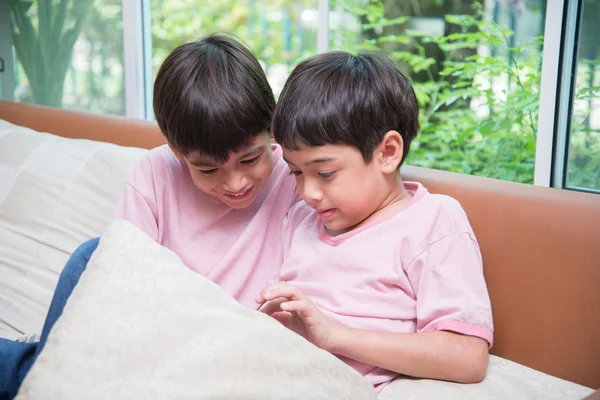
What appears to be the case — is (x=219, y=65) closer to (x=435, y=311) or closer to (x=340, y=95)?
(x=340, y=95)

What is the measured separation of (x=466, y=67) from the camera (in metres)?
2.82

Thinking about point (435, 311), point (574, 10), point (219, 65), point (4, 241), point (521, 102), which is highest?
point (574, 10)

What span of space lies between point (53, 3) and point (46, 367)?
328 centimetres

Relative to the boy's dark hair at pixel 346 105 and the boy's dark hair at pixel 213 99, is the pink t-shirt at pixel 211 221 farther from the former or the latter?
the boy's dark hair at pixel 346 105

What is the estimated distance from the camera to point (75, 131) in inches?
93.7

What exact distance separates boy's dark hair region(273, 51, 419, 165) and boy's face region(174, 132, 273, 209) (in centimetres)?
11

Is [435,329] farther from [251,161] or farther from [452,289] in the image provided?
[251,161]

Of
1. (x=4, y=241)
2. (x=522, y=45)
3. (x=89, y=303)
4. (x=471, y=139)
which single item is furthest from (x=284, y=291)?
(x=471, y=139)

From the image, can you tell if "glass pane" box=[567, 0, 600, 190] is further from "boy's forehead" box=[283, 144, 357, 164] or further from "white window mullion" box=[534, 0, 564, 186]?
"boy's forehead" box=[283, 144, 357, 164]

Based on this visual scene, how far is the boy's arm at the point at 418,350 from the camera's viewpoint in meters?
1.11

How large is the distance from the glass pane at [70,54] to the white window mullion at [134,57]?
141mm

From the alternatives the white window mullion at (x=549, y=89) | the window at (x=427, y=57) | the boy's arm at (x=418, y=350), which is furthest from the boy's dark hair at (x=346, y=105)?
the white window mullion at (x=549, y=89)

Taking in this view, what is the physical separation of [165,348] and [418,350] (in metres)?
0.46

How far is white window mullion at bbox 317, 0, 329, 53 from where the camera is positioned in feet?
8.59
